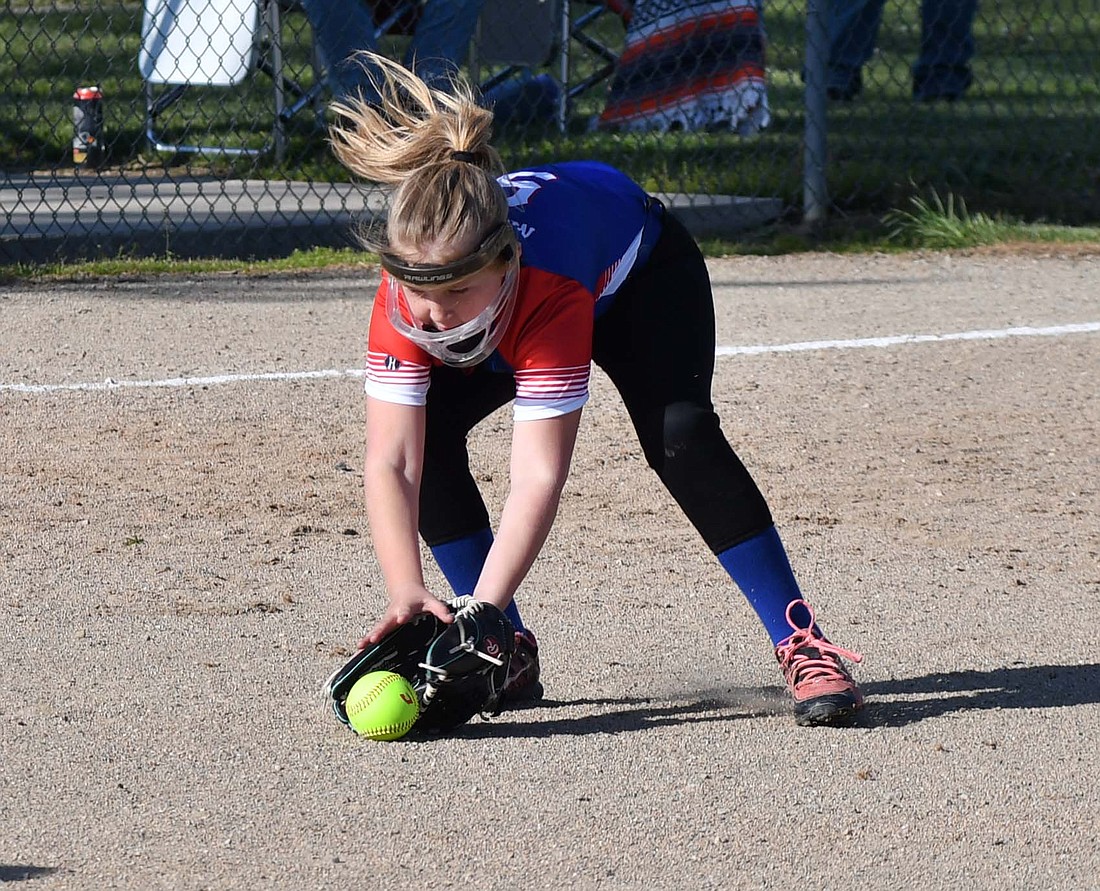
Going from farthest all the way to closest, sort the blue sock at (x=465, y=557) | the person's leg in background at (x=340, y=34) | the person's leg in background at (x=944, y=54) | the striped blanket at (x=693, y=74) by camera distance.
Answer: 1. the person's leg in background at (x=944, y=54)
2. the striped blanket at (x=693, y=74)
3. the person's leg in background at (x=340, y=34)
4. the blue sock at (x=465, y=557)

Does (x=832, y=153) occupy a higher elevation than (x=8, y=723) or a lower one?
lower

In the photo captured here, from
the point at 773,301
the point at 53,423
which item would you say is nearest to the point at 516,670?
the point at 53,423

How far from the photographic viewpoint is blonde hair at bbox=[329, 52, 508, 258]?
108 inches

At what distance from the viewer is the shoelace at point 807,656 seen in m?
3.22

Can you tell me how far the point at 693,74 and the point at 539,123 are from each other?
3.28 ft

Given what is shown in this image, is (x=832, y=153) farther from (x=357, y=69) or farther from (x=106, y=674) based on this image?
(x=106, y=674)

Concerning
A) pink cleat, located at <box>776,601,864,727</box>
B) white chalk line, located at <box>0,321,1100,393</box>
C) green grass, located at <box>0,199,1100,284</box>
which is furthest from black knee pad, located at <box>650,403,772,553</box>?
green grass, located at <box>0,199,1100,284</box>

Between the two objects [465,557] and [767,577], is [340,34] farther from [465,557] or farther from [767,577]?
[767,577]

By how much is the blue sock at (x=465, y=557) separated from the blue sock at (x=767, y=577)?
0.47 m

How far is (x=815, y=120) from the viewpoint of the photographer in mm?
7871

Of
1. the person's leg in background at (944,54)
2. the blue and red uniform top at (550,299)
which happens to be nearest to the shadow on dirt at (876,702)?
the blue and red uniform top at (550,299)

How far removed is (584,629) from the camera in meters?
3.74

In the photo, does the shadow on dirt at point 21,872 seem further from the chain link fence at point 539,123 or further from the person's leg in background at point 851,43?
the person's leg in background at point 851,43

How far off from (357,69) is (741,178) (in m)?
2.02
